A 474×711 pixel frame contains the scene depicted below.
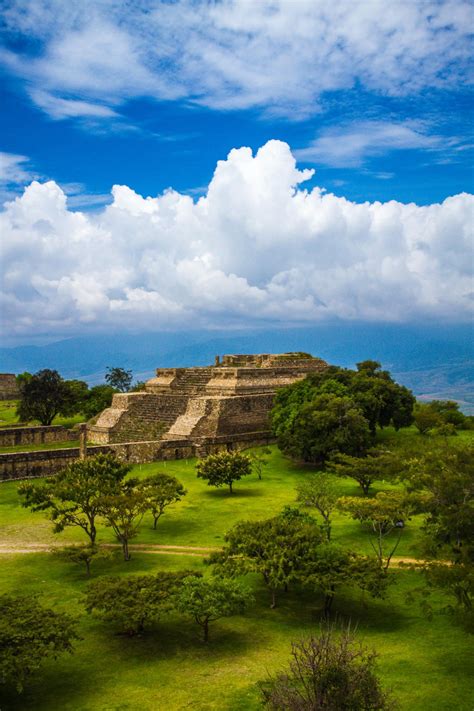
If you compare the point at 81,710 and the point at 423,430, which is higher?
the point at 423,430

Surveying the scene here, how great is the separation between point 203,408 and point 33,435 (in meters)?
10.6

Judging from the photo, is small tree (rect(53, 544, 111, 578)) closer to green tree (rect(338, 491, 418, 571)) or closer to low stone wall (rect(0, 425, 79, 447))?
green tree (rect(338, 491, 418, 571))

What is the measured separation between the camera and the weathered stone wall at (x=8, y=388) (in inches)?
2934

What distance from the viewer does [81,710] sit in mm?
13219

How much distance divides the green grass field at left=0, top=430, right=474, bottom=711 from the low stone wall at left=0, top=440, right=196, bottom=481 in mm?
7937

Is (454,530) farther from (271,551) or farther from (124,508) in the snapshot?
(124,508)

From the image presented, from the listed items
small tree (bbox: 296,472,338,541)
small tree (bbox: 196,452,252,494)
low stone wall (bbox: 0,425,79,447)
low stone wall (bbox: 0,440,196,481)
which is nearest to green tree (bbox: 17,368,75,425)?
low stone wall (bbox: 0,425,79,447)

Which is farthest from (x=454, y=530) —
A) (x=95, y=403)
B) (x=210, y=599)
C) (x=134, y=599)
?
(x=95, y=403)

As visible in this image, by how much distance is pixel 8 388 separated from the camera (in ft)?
248

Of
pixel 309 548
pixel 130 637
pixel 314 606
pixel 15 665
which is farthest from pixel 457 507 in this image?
pixel 15 665

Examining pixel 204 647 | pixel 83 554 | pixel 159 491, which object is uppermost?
pixel 159 491

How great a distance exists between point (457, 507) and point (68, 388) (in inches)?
1526

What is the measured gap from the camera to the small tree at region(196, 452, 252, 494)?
31.2 m

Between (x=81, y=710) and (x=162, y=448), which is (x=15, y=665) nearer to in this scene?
(x=81, y=710)
